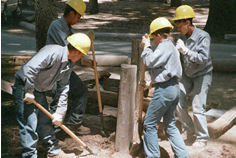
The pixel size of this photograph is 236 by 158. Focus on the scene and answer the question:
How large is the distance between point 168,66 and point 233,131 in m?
2.08

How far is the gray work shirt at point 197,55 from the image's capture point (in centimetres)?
464

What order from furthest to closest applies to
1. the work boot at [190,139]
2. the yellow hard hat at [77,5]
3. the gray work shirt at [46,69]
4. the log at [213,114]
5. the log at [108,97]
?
the log at [213,114] → the log at [108,97] → the work boot at [190,139] → the yellow hard hat at [77,5] → the gray work shirt at [46,69]

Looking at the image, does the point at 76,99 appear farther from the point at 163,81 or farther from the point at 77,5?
the point at 163,81

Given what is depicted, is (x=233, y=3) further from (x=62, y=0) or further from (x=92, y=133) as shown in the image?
→ (x=62, y=0)

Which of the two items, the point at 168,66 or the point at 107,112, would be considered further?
the point at 107,112

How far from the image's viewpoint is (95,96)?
19.1ft

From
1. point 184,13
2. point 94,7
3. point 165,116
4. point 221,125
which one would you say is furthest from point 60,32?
point 94,7

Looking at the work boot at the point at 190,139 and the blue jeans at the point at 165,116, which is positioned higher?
the blue jeans at the point at 165,116

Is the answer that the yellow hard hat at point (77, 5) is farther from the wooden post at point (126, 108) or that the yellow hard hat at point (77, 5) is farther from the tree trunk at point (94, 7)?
the tree trunk at point (94, 7)

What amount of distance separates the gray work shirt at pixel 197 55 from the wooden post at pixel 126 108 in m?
0.74

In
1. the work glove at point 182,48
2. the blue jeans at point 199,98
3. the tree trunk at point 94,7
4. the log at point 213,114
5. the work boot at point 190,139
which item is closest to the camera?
the work glove at point 182,48

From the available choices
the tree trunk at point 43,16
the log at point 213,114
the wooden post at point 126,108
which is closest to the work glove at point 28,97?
the wooden post at point 126,108

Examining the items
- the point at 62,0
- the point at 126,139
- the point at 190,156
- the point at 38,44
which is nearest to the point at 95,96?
the point at 126,139

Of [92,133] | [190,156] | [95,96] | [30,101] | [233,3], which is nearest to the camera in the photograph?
[30,101]
